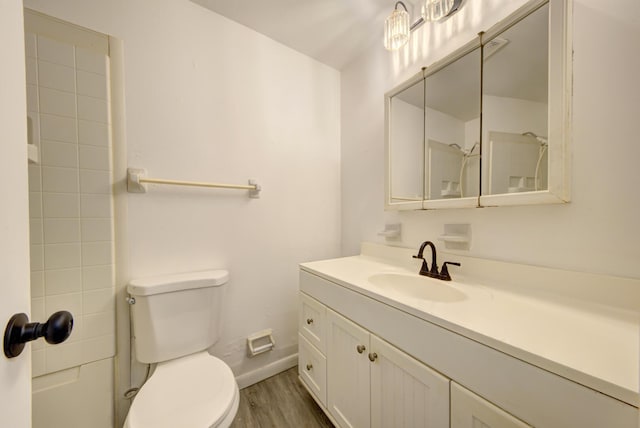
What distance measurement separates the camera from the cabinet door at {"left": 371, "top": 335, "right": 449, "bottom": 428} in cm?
66

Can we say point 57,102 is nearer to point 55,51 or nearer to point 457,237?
point 55,51

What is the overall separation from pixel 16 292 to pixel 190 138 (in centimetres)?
107

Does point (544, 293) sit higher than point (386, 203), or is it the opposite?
point (386, 203)

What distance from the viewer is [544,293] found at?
0.81m

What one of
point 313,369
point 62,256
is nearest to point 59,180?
point 62,256

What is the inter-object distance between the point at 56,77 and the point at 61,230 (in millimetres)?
639

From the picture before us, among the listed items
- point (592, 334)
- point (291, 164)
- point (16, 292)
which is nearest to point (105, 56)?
point (291, 164)

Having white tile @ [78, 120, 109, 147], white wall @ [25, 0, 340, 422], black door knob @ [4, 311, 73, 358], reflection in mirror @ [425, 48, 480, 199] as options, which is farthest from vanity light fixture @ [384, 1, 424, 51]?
black door knob @ [4, 311, 73, 358]

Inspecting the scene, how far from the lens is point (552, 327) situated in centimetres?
59

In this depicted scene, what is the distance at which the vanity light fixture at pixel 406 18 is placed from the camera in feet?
3.44

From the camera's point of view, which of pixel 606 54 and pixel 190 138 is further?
pixel 190 138

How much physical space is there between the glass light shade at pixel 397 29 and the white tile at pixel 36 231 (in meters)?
1.80

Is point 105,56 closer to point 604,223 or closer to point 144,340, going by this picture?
point 144,340

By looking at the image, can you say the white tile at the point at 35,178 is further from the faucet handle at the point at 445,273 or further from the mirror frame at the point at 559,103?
the mirror frame at the point at 559,103
